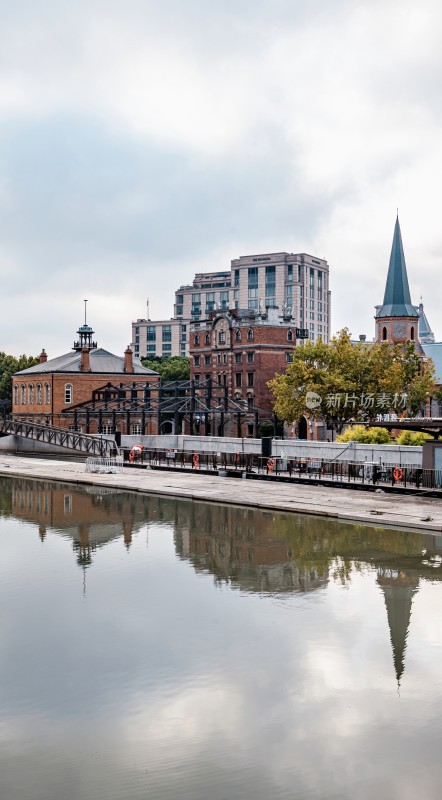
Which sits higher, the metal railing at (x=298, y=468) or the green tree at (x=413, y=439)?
the green tree at (x=413, y=439)

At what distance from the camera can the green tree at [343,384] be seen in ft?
213

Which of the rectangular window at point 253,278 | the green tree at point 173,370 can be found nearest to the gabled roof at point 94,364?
the green tree at point 173,370

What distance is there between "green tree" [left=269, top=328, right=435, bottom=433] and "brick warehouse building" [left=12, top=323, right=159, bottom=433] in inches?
916

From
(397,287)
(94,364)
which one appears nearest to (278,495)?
(94,364)

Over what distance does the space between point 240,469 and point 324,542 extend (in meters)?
24.4

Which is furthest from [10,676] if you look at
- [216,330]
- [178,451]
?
[216,330]

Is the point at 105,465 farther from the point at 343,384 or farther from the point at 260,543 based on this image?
the point at 260,543

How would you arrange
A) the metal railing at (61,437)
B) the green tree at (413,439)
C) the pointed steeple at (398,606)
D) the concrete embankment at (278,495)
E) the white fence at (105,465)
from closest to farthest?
the pointed steeple at (398,606)
the concrete embankment at (278,495)
the green tree at (413,439)
the white fence at (105,465)
the metal railing at (61,437)

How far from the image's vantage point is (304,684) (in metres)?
16.2

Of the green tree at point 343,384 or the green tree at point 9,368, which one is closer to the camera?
the green tree at point 343,384

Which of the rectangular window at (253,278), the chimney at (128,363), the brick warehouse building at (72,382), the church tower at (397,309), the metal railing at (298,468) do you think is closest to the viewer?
the metal railing at (298,468)
